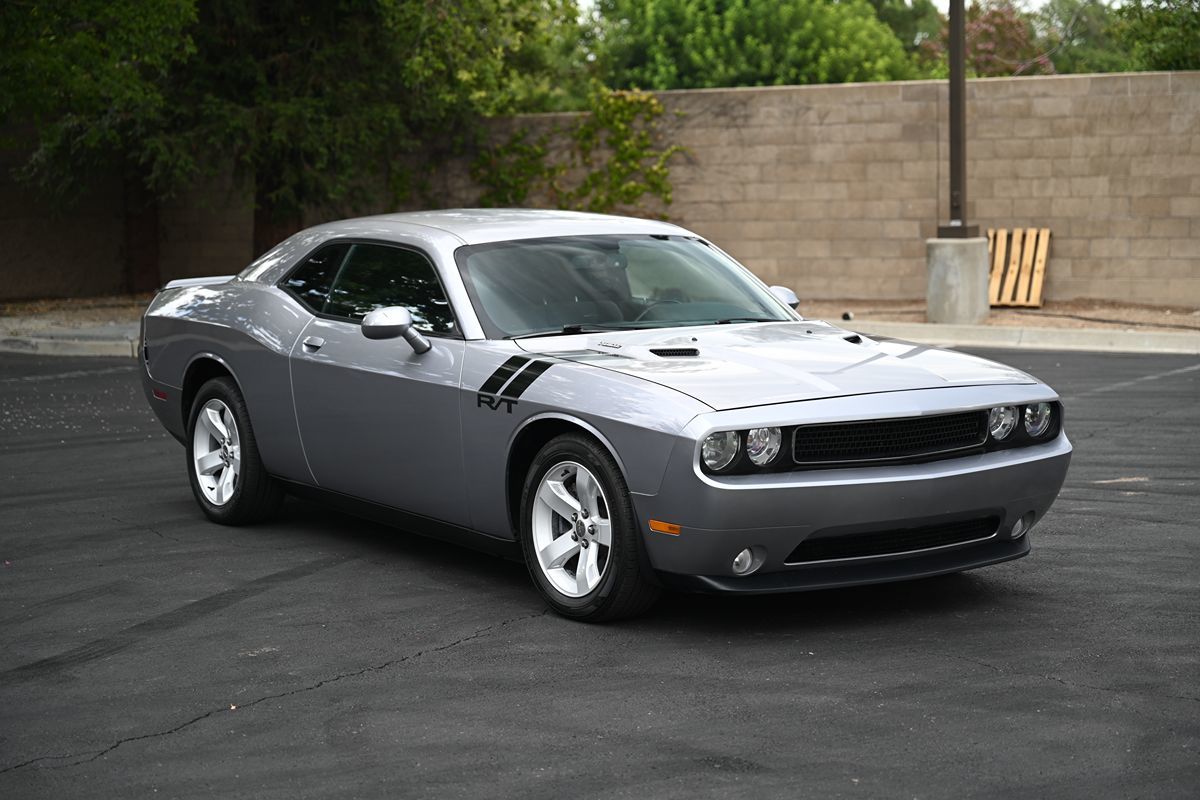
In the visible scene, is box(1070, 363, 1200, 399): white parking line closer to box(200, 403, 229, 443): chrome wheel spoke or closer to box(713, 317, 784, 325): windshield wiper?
box(713, 317, 784, 325): windshield wiper

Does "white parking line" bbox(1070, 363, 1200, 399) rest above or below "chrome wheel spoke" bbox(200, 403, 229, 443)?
below

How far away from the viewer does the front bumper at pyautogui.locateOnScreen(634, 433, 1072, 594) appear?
5539 millimetres

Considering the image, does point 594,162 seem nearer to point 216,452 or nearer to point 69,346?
point 69,346

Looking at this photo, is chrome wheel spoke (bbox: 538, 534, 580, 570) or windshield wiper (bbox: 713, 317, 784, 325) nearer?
chrome wheel spoke (bbox: 538, 534, 580, 570)

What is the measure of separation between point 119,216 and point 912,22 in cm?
4540

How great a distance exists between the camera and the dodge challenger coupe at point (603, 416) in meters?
5.63

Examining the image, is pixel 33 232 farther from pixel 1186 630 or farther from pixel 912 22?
pixel 912 22

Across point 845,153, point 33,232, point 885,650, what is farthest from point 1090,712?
point 33,232

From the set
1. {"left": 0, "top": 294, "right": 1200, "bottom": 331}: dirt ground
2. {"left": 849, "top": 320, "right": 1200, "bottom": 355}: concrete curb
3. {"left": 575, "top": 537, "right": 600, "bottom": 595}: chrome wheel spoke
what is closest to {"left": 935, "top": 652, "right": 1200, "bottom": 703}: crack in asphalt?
{"left": 575, "top": 537, "right": 600, "bottom": 595}: chrome wheel spoke

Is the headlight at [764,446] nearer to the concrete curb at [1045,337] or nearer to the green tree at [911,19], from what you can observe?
the concrete curb at [1045,337]

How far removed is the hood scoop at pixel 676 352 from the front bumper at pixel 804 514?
725 millimetres

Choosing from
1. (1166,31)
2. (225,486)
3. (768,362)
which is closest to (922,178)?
(1166,31)

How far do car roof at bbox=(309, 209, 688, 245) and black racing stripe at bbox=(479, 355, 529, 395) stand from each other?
0.91 metres

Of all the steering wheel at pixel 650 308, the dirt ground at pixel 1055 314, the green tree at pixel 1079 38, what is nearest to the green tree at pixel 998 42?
the green tree at pixel 1079 38
